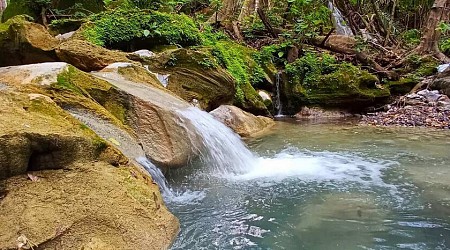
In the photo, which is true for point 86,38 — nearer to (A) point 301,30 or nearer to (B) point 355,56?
(A) point 301,30

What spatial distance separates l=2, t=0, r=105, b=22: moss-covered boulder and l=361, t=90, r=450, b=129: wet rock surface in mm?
8975

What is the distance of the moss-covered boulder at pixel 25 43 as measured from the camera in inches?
289

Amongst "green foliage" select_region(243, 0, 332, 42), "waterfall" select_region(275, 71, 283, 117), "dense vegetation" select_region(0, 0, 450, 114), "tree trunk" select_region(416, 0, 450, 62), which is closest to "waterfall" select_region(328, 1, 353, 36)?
"dense vegetation" select_region(0, 0, 450, 114)

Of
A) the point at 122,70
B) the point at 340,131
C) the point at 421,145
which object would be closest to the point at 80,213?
the point at 122,70

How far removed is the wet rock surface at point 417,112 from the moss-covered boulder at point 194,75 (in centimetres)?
373

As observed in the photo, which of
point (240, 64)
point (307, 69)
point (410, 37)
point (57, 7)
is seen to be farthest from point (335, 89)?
point (410, 37)

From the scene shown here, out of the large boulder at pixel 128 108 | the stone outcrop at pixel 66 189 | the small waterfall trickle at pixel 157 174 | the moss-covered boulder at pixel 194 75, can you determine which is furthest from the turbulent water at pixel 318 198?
A: the moss-covered boulder at pixel 194 75

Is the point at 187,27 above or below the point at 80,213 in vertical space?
above

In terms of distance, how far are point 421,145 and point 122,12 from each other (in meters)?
7.34

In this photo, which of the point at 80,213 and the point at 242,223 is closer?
the point at 80,213

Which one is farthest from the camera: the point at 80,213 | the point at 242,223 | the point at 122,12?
the point at 122,12

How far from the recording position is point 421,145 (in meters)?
7.19

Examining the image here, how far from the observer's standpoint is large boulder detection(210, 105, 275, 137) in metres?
8.39

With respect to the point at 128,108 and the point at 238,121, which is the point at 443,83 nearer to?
the point at 238,121
